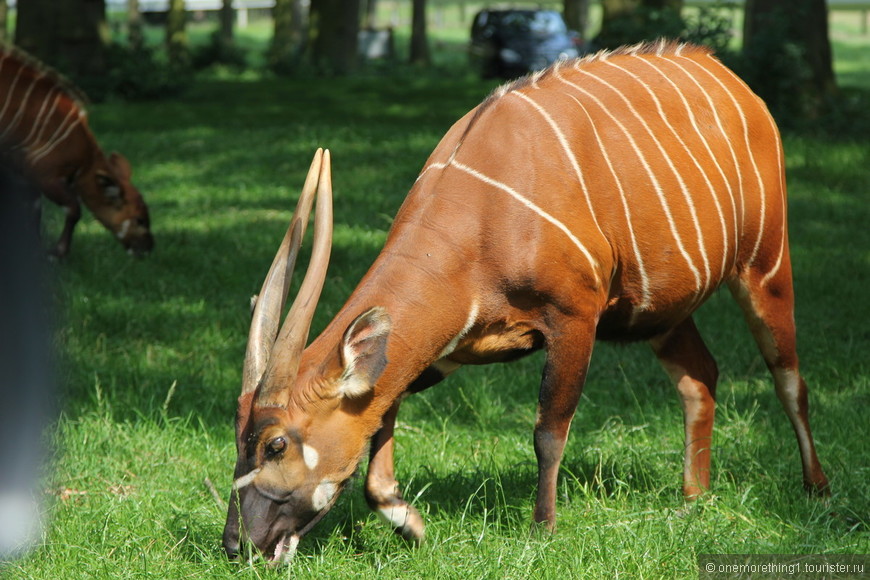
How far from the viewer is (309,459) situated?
11.6ft

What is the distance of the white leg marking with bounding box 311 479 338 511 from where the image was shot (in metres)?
3.56

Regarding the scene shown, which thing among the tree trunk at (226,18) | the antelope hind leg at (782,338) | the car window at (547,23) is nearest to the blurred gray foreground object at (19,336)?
the antelope hind leg at (782,338)

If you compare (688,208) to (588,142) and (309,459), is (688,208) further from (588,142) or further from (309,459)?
(309,459)

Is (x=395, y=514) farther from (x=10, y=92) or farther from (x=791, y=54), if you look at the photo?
(x=791, y=54)

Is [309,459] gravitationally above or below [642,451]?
above

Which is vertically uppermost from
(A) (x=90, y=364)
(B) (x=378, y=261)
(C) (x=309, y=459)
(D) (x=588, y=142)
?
(D) (x=588, y=142)

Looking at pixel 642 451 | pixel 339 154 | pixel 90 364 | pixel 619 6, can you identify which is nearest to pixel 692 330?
pixel 642 451

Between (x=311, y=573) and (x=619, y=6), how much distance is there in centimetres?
1264

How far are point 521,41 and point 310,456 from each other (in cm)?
1948

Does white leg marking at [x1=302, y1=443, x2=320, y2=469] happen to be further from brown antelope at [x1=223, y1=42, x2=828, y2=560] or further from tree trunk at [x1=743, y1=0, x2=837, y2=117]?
tree trunk at [x1=743, y1=0, x2=837, y2=117]

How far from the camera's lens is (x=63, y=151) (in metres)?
9.10

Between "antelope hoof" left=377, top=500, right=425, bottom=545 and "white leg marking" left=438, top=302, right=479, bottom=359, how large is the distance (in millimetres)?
592

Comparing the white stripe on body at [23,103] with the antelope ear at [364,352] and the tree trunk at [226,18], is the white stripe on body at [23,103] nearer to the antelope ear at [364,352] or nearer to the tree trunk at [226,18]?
the antelope ear at [364,352]

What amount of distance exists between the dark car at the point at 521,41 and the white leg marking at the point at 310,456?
17702mm
